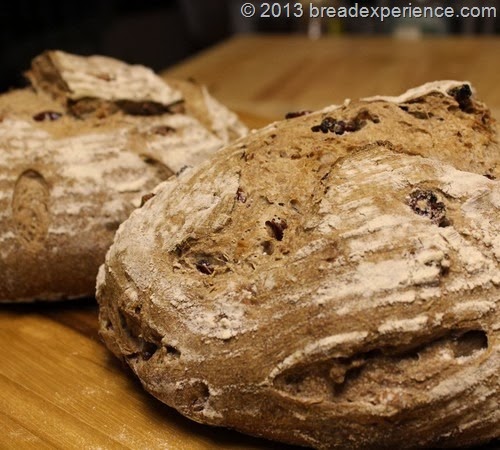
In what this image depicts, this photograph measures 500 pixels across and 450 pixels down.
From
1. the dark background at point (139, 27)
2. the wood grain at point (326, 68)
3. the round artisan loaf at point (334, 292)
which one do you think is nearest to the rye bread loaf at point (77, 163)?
the round artisan loaf at point (334, 292)

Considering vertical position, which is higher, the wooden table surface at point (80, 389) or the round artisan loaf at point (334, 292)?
the round artisan loaf at point (334, 292)

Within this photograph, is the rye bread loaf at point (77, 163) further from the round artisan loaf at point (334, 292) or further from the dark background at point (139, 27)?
the dark background at point (139, 27)

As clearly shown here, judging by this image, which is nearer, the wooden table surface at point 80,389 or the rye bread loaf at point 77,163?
the wooden table surface at point 80,389

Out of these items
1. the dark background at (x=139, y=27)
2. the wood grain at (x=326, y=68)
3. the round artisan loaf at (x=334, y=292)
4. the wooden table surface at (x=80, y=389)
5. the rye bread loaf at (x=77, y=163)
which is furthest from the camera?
the dark background at (x=139, y=27)

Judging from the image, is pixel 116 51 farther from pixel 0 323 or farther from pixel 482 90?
pixel 0 323

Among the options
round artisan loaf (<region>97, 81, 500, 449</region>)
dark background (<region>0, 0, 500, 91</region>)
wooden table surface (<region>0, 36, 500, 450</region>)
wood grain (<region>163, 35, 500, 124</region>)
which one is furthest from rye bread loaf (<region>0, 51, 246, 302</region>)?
dark background (<region>0, 0, 500, 91</region>)

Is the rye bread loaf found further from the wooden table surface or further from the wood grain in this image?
the wood grain
